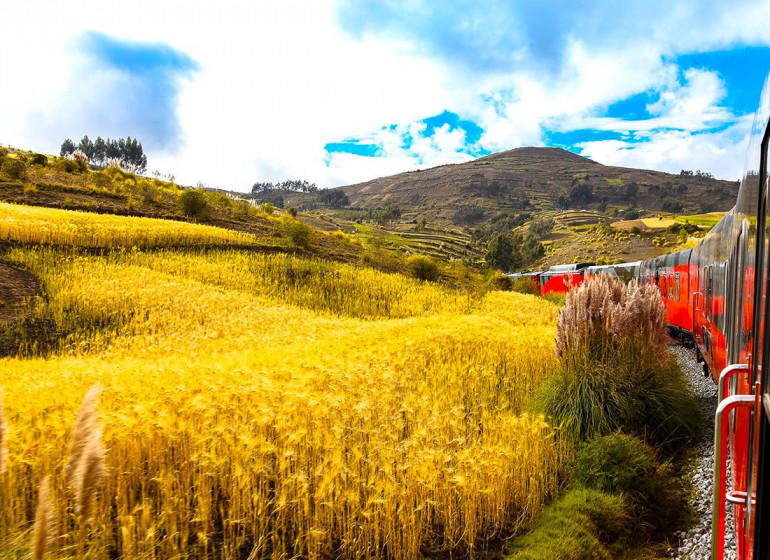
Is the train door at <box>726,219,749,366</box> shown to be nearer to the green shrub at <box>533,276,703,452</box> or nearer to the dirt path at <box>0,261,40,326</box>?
the green shrub at <box>533,276,703,452</box>

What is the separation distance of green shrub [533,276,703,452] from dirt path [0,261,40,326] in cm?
1249

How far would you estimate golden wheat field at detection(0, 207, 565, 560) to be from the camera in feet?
11.5

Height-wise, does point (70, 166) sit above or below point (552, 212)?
below

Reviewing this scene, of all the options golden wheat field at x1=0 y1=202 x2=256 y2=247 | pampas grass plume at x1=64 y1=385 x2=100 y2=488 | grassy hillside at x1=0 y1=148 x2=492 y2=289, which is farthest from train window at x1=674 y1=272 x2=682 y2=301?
golden wheat field at x1=0 y1=202 x2=256 y2=247

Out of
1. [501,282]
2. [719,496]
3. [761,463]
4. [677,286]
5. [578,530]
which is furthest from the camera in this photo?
[501,282]

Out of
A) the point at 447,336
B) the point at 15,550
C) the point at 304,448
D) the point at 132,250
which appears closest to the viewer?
the point at 15,550

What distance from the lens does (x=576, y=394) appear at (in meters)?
6.00

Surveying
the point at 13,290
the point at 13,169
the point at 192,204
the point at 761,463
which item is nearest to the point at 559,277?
the point at 192,204

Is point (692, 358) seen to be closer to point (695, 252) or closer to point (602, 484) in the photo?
point (695, 252)

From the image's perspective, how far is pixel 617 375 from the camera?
6.06 m

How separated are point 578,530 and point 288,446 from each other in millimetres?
2560

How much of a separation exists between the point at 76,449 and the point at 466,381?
247 inches

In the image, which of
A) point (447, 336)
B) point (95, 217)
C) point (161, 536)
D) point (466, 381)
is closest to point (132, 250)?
point (95, 217)

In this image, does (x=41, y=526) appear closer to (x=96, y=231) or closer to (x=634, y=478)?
(x=634, y=478)
